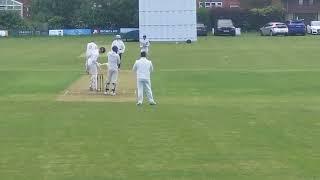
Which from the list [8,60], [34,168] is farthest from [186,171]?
[8,60]

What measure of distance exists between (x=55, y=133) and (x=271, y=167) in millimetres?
5758

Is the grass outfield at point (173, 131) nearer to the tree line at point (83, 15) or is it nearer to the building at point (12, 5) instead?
Answer: the tree line at point (83, 15)

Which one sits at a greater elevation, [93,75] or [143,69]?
[143,69]

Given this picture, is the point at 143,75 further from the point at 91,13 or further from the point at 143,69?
the point at 91,13

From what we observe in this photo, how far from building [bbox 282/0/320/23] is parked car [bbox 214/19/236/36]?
2527 cm

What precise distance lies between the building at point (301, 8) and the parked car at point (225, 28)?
25.3 metres

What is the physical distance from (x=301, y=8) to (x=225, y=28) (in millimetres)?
29275

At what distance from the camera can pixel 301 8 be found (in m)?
110

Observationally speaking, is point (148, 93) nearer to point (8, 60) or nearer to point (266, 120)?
point (266, 120)

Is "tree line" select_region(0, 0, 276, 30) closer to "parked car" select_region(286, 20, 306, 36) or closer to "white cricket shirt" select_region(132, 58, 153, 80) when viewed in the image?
"parked car" select_region(286, 20, 306, 36)

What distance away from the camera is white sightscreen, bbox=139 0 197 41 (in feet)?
229

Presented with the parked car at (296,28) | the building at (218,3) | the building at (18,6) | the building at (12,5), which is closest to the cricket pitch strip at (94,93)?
the parked car at (296,28)

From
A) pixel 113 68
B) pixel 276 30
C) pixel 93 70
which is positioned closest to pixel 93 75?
pixel 93 70

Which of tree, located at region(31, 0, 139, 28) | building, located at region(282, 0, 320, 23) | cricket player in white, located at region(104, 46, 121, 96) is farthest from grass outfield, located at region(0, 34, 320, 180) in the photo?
building, located at region(282, 0, 320, 23)
